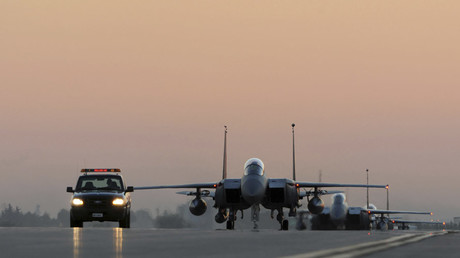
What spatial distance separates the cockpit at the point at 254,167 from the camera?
51734 millimetres

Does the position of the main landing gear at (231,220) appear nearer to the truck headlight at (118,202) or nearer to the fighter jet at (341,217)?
the truck headlight at (118,202)

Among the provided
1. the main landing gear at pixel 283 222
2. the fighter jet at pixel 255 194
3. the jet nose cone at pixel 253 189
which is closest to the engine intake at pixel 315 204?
the fighter jet at pixel 255 194

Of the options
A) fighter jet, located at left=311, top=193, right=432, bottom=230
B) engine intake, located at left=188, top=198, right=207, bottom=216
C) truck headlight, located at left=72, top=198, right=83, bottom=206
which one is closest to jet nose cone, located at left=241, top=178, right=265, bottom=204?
engine intake, located at left=188, top=198, right=207, bottom=216

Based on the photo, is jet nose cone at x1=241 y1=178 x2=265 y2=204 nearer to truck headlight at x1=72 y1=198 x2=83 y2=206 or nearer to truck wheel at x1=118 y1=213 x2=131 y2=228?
truck wheel at x1=118 y1=213 x2=131 y2=228

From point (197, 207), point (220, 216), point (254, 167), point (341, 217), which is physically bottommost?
point (341, 217)

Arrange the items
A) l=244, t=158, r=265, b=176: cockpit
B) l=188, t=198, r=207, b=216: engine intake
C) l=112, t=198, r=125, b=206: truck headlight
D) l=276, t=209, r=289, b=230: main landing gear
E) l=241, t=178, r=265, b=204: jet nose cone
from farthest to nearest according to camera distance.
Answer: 1. l=188, t=198, r=207, b=216: engine intake
2. l=276, t=209, r=289, b=230: main landing gear
3. l=244, t=158, r=265, b=176: cockpit
4. l=241, t=178, r=265, b=204: jet nose cone
5. l=112, t=198, r=125, b=206: truck headlight

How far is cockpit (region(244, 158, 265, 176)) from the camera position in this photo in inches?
2037

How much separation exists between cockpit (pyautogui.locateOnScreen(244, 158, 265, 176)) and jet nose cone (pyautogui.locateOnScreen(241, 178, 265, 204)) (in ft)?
2.40

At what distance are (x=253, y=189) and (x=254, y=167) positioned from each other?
1.76 meters

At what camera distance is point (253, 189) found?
5072 centimetres

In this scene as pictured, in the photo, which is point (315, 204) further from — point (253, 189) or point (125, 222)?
point (125, 222)

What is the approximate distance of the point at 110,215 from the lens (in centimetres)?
3167

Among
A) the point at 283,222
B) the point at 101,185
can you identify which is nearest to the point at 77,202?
the point at 101,185

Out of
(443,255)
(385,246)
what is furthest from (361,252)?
(385,246)
